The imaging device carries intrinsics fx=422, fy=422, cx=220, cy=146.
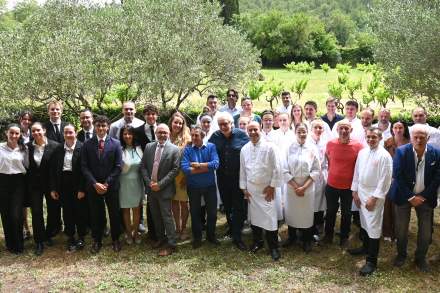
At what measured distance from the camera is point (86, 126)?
6.53m

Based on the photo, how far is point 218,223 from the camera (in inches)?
296

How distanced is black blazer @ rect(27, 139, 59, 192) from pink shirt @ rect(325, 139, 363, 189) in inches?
160

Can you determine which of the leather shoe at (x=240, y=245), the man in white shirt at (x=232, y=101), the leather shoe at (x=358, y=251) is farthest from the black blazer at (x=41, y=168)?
the leather shoe at (x=358, y=251)

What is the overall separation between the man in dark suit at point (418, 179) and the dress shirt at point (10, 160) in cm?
523

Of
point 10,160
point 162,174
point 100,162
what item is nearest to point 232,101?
point 162,174

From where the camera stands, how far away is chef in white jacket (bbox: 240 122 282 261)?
5.88 meters

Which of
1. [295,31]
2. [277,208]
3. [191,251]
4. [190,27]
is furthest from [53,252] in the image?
[295,31]

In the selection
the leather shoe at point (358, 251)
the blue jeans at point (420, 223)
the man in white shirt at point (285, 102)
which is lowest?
the leather shoe at point (358, 251)

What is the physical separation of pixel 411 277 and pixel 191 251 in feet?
10.00

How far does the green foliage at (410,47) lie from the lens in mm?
9344

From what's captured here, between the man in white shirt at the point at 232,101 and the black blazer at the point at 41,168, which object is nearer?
the black blazer at the point at 41,168

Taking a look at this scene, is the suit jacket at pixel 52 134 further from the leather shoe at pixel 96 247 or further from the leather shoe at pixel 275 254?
the leather shoe at pixel 275 254

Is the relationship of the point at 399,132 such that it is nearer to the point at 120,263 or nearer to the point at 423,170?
the point at 423,170

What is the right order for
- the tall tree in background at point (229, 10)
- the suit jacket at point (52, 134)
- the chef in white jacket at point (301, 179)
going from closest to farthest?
the chef in white jacket at point (301, 179) < the suit jacket at point (52, 134) < the tall tree in background at point (229, 10)
